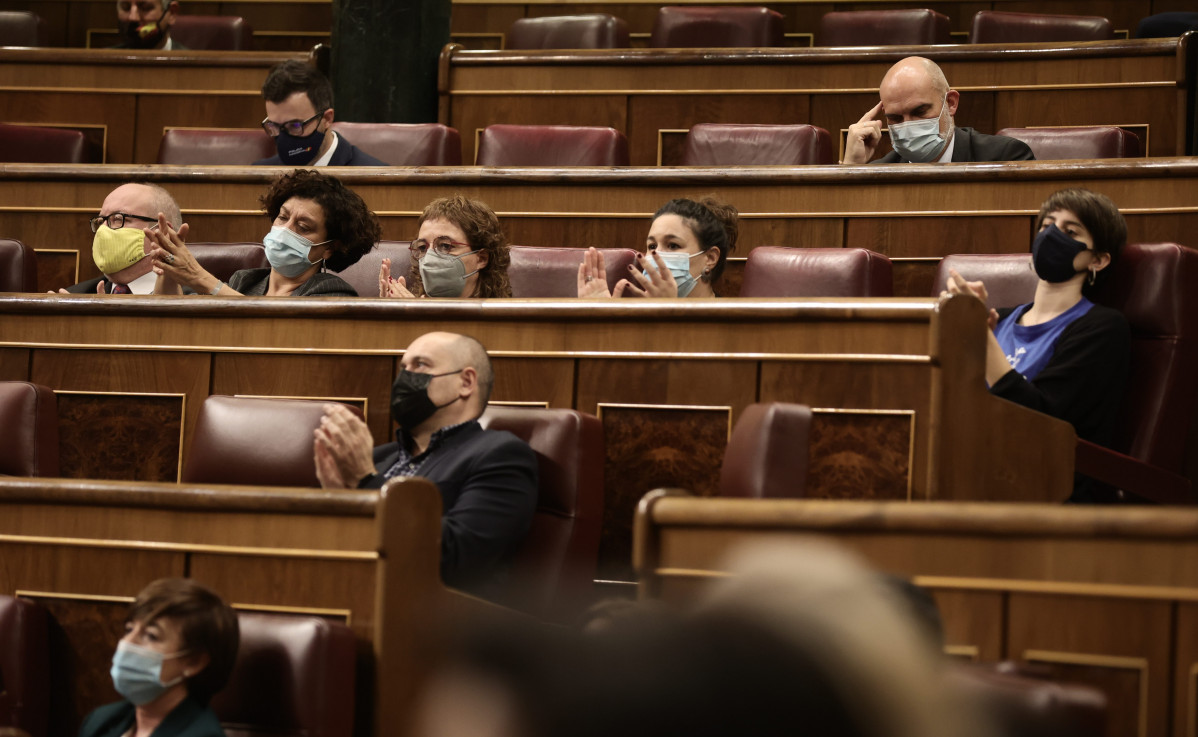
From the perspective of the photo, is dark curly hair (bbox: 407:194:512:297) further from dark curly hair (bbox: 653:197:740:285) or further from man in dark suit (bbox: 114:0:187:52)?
man in dark suit (bbox: 114:0:187:52)

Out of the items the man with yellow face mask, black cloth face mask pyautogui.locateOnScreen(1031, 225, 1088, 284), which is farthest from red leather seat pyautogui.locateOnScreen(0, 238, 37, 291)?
black cloth face mask pyautogui.locateOnScreen(1031, 225, 1088, 284)

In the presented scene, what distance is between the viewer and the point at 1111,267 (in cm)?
107

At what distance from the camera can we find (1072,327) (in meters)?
1.02

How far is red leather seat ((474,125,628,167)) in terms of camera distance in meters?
1.59

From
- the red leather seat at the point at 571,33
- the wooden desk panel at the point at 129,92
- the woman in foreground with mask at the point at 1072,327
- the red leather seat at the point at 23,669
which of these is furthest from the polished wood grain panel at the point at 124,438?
the red leather seat at the point at 571,33

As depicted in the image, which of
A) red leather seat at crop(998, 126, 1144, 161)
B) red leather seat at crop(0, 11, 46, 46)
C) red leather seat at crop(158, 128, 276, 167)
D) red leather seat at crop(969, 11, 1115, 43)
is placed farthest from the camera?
red leather seat at crop(0, 11, 46, 46)

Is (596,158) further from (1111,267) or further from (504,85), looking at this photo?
(1111,267)

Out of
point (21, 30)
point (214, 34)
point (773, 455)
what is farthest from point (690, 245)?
point (21, 30)

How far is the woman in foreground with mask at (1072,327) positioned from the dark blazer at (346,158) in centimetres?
75

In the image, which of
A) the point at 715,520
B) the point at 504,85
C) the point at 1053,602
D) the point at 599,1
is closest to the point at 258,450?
the point at 715,520

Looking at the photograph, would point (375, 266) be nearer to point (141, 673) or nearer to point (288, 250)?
point (288, 250)

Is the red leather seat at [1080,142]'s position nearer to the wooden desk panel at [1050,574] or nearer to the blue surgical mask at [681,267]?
the blue surgical mask at [681,267]

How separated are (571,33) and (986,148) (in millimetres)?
826

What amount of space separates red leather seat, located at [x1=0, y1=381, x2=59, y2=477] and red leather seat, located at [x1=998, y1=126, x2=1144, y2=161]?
1.00 m
